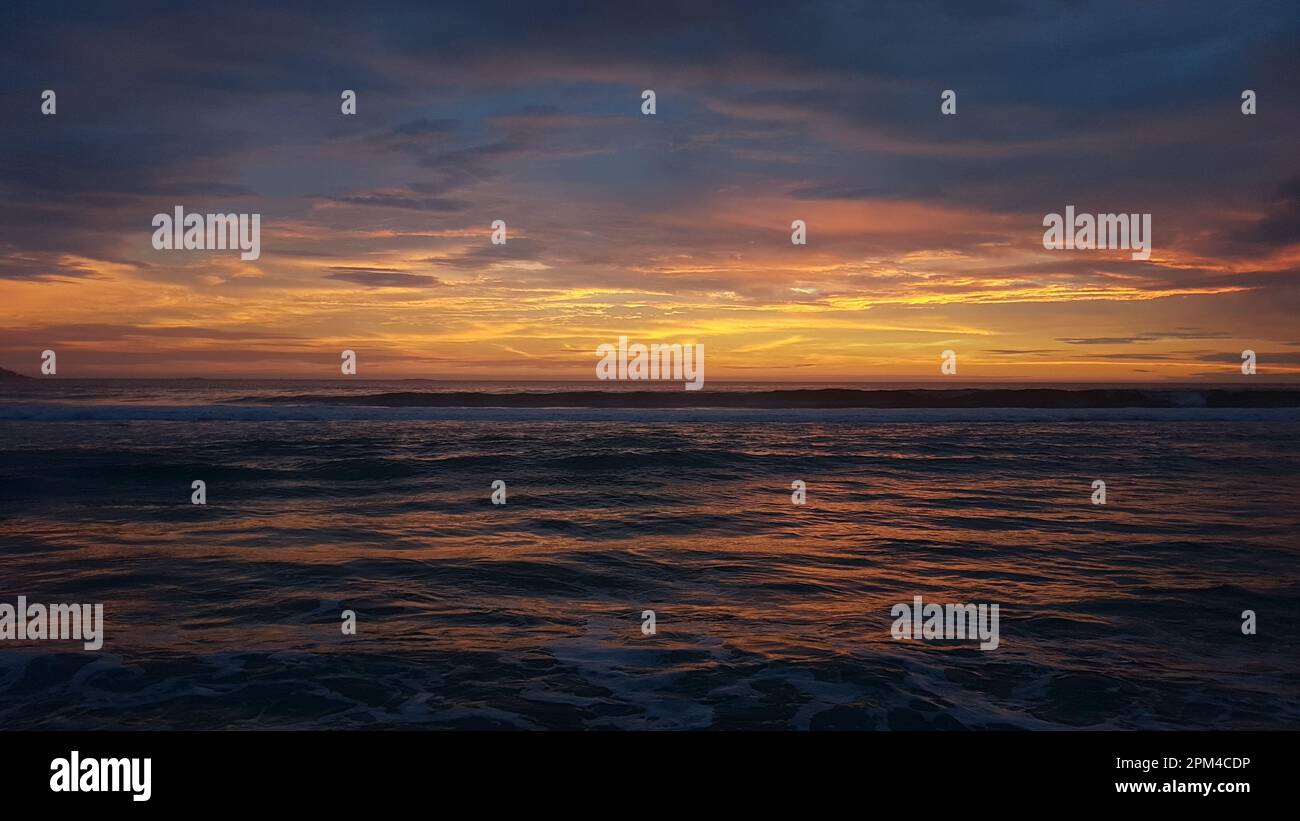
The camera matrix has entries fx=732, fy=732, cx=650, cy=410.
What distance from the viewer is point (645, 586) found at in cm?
858

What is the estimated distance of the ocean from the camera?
17.7 feet

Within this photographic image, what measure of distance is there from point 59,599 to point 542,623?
5197mm

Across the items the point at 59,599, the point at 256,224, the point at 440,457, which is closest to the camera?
the point at 59,599

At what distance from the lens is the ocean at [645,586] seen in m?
5.41
